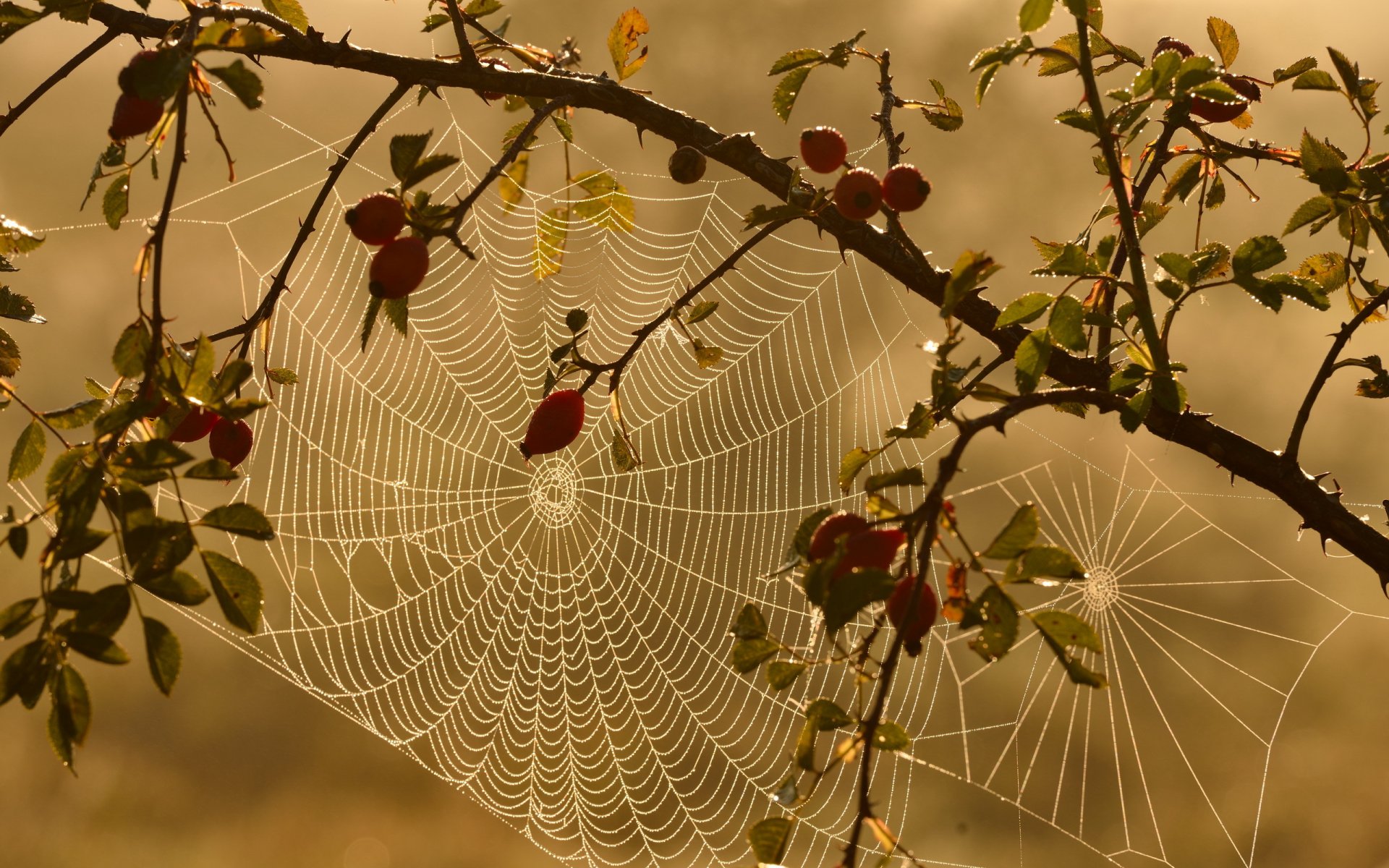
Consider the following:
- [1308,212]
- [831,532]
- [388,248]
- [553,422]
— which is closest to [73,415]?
[388,248]

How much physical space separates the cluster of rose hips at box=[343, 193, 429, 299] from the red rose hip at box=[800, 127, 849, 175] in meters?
0.82

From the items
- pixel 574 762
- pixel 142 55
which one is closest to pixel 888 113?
pixel 142 55

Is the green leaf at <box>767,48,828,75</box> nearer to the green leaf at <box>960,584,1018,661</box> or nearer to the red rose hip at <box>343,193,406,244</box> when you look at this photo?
the red rose hip at <box>343,193,406,244</box>

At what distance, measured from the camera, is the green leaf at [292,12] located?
197cm

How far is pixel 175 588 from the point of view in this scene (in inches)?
54.0

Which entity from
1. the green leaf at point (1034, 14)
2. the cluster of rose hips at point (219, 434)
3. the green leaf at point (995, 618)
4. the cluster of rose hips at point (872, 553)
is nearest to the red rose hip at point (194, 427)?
the cluster of rose hips at point (219, 434)

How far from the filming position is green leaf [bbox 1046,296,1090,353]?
1.76 metres

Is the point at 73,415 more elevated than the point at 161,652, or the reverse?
the point at 73,415

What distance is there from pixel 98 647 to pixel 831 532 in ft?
3.06

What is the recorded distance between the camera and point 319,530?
14.3 ft

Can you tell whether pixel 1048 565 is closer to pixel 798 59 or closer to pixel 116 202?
pixel 798 59

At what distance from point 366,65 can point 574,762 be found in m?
4.12

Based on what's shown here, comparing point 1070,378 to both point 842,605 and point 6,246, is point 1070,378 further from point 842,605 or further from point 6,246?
point 6,246

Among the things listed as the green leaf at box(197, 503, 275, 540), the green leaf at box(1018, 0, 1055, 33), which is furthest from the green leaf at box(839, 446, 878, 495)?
the green leaf at box(197, 503, 275, 540)
